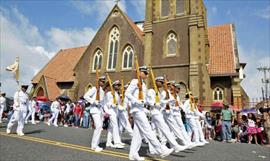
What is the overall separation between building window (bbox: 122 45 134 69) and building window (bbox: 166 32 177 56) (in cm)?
425

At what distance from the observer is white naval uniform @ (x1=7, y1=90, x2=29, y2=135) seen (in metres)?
10.3

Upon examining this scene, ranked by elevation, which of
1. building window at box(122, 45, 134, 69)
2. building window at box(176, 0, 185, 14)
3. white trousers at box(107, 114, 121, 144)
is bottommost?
white trousers at box(107, 114, 121, 144)

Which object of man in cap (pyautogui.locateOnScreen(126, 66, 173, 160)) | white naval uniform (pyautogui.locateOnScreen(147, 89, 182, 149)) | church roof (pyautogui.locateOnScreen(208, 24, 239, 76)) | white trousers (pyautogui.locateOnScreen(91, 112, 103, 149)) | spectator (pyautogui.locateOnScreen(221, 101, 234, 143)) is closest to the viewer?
man in cap (pyautogui.locateOnScreen(126, 66, 173, 160))

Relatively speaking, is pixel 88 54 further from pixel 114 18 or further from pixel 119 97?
pixel 119 97

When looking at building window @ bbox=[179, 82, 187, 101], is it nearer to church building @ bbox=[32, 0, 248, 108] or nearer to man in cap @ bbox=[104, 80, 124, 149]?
church building @ bbox=[32, 0, 248, 108]

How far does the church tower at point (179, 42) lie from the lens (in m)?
20.5

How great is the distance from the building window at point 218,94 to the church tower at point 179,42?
1473 mm

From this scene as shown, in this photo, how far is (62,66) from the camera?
112ft

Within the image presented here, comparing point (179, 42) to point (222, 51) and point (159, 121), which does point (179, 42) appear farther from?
point (159, 121)

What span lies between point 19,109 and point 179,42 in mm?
15835

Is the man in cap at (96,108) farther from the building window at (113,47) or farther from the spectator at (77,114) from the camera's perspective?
the building window at (113,47)

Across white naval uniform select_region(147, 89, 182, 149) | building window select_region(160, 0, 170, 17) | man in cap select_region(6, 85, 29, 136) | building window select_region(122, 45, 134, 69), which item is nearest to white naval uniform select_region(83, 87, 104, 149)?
white naval uniform select_region(147, 89, 182, 149)

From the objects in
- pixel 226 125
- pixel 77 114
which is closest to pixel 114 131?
pixel 226 125

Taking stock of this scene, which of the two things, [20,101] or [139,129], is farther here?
[20,101]
